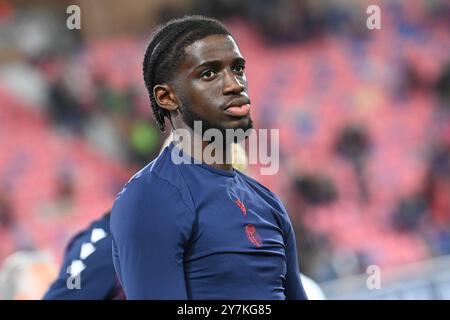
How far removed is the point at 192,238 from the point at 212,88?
1.04 feet

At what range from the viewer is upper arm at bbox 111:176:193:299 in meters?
1.59

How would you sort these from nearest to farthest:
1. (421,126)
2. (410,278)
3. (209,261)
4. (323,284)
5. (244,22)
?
1. (209,261)
2. (410,278)
3. (323,284)
4. (421,126)
5. (244,22)

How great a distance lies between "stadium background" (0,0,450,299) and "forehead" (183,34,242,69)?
4955 millimetres

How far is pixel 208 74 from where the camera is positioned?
1742mm

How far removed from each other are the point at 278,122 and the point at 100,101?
1.87 m

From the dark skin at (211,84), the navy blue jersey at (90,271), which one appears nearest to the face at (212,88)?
the dark skin at (211,84)

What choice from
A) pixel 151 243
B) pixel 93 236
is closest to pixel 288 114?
pixel 93 236

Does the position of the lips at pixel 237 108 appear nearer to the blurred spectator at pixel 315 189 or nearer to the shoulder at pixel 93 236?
the shoulder at pixel 93 236

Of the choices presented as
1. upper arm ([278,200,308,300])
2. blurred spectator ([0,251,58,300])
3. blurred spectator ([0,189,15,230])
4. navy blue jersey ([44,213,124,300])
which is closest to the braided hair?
upper arm ([278,200,308,300])

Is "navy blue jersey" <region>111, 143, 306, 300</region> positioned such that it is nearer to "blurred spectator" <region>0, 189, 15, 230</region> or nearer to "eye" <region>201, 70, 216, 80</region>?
"eye" <region>201, 70, 216, 80</region>
